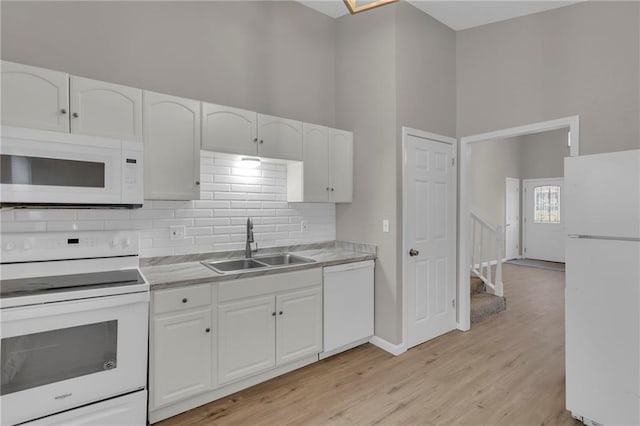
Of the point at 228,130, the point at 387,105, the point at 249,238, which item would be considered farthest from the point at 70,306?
the point at 387,105

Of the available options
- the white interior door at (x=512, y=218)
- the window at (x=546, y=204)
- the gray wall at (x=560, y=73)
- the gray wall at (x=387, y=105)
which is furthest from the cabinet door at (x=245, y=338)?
the window at (x=546, y=204)

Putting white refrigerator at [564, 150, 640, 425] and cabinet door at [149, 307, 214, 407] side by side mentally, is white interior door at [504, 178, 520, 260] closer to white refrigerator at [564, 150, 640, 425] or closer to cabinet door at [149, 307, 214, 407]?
white refrigerator at [564, 150, 640, 425]

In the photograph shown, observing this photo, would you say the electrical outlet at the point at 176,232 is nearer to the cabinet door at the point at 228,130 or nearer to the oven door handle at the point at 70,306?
the cabinet door at the point at 228,130

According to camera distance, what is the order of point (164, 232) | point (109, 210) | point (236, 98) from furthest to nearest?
1. point (236, 98)
2. point (164, 232)
3. point (109, 210)

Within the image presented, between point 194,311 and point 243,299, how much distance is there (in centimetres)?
36

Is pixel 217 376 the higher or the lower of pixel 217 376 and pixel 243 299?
the lower

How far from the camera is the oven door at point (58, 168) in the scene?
6.04ft

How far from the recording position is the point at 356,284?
10.7 feet

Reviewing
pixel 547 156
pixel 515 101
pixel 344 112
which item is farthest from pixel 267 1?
pixel 547 156

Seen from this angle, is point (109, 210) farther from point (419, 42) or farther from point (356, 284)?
point (419, 42)

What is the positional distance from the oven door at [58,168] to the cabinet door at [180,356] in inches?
34.7

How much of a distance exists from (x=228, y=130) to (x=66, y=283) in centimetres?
151

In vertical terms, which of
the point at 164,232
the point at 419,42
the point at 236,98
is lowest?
the point at 164,232

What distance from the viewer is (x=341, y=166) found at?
354cm
